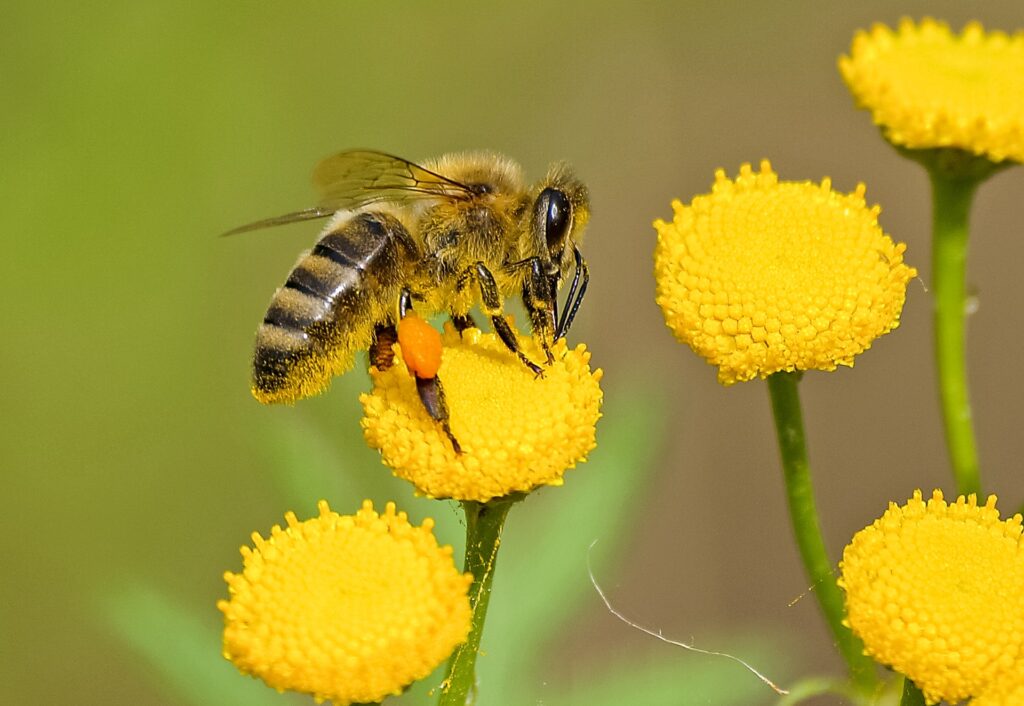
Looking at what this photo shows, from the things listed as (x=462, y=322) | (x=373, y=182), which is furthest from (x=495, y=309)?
(x=373, y=182)

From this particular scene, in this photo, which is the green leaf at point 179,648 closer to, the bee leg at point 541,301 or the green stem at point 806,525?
the bee leg at point 541,301

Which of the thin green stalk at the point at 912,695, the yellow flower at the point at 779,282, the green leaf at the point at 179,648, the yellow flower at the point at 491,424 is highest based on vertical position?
the yellow flower at the point at 779,282

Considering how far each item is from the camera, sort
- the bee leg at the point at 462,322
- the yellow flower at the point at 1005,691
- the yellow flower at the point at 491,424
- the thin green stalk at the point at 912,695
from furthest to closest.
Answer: the bee leg at the point at 462,322 → the yellow flower at the point at 491,424 → the thin green stalk at the point at 912,695 → the yellow flower at the point at 1005,691

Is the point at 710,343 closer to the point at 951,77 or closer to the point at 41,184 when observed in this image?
the point at 951,77

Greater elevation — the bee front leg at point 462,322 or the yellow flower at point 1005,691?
the bee front leg at point 462,322

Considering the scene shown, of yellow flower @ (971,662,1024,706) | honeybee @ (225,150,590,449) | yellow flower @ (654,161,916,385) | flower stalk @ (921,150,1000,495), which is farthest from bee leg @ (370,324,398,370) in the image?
yellow flower @ (971,662,1024,706)

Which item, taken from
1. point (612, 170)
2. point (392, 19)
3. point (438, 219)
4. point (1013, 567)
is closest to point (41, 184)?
point (392, 19)

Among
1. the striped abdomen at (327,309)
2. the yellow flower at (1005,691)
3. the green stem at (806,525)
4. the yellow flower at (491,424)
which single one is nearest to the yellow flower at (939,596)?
the yellow flower at (1005,691)
